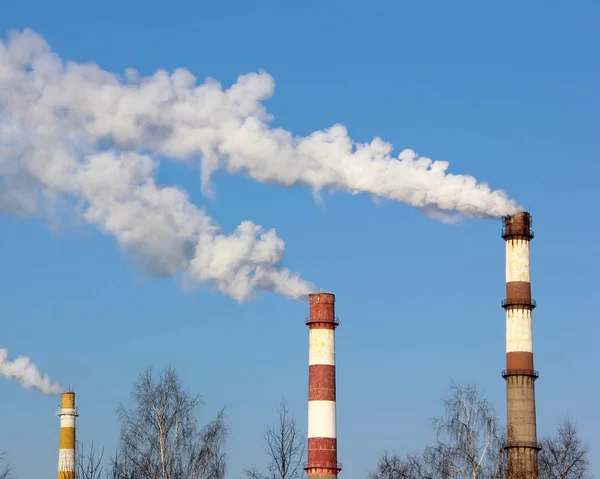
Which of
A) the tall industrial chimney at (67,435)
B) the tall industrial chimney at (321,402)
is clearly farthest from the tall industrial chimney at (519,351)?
the tall industrial chimney at (67,435)

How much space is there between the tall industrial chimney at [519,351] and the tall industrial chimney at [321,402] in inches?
275

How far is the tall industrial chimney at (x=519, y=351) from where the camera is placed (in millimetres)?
50969

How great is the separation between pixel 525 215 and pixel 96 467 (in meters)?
25.0

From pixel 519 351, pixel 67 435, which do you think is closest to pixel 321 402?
pixel 519 351

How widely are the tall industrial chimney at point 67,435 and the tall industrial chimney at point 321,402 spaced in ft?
52.1

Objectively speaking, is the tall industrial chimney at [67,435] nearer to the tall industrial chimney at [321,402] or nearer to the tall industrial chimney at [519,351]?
the tall industrial chimney at [321,402]

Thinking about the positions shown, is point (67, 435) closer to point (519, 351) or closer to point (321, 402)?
point (321, 402)

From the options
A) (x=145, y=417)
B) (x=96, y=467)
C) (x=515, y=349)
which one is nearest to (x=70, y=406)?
(x=145, y=417)

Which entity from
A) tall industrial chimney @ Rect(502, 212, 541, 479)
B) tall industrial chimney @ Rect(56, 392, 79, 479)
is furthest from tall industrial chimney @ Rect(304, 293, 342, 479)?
tall industrial chimney @ Rect(56, 392, 79, 479)

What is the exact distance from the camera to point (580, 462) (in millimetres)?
52500

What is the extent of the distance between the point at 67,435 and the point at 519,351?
2446 centimetres

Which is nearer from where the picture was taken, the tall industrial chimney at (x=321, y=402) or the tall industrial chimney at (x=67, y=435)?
the tall industrial chimney at (x=321, y=402)

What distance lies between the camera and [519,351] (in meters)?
52.2

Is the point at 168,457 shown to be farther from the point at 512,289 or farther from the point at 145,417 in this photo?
the point at 512,289
